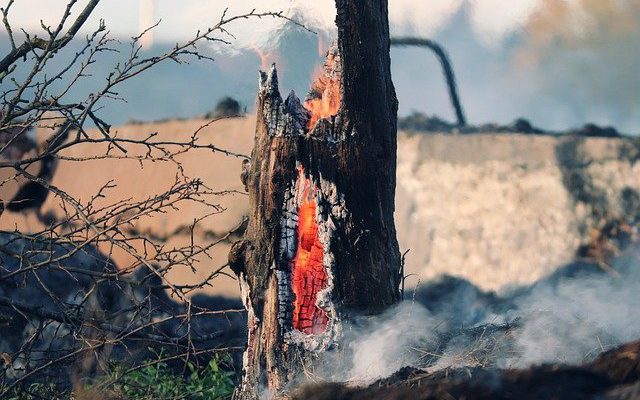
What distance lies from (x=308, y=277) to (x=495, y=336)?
1.09m

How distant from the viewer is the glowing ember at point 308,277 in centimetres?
489

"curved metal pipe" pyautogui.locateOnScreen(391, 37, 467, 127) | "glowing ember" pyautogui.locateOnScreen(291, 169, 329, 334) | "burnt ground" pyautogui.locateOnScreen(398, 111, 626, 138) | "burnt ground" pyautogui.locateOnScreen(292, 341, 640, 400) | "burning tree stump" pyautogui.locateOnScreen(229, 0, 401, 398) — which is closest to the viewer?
"burnt ground" pyautogui.locateOnScreen(292, 341, 640, 400)

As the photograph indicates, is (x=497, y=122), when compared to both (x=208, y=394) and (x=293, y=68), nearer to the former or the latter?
(x=293, y=68)

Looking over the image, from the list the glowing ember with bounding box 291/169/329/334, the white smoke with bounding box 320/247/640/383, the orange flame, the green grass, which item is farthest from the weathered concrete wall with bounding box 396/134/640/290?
the glowing ember with bounding box 291/169/329/334

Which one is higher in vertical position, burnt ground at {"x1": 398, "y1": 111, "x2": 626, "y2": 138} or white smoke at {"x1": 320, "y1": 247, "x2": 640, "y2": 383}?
burnt ground at {"x1": 398, "y1": 111, "x2": 626, "y2": 138}

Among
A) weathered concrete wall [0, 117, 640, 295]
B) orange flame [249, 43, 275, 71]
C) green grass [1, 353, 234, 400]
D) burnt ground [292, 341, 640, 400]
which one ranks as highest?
orange flame [249, 43, 275, 71]

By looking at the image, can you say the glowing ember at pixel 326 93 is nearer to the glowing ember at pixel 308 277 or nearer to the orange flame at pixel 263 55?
the glowing ember at pixel 308 277

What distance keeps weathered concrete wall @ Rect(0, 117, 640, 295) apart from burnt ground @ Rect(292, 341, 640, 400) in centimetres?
546

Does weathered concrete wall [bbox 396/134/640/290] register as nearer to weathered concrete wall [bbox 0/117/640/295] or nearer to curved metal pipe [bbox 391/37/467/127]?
weathered concrete wall [bbox 0/117/640/295]

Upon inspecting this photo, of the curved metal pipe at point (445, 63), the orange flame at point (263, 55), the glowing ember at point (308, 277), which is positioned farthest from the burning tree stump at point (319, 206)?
the curved metal pipe at point (445, 63)

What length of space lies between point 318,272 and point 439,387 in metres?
1.60

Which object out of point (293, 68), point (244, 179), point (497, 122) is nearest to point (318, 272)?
point (244, 179)

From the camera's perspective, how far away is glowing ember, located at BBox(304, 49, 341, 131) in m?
4.91

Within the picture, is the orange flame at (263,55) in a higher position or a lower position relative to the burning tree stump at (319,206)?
higher
